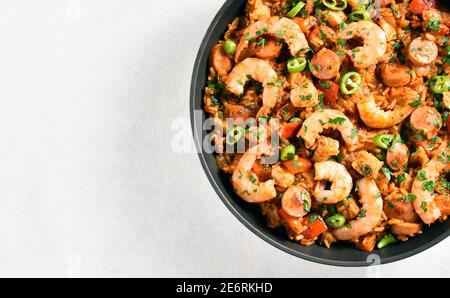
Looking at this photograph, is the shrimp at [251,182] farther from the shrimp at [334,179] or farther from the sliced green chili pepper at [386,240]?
the sliced green chili pepper at [386,240]

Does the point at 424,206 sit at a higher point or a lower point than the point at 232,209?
lower

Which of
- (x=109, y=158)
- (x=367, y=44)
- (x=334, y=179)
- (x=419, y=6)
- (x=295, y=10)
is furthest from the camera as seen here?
(x=109, y=158)

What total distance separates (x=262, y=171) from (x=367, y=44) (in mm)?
1300

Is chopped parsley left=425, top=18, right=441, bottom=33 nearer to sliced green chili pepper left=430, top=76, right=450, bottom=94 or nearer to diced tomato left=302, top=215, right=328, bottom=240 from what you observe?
sliced green chili pepper left=430, top=76, right=450, bottom=94

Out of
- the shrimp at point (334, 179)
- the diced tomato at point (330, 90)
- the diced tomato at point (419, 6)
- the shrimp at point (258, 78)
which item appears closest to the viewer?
the shrimp at point (334, 179)

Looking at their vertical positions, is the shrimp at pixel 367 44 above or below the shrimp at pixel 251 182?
above

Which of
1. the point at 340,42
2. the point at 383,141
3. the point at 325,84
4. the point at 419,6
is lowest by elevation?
the point at 383,141

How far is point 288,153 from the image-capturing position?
4305mm

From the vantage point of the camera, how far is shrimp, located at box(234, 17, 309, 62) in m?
4.27

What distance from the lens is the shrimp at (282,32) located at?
14.0 feet

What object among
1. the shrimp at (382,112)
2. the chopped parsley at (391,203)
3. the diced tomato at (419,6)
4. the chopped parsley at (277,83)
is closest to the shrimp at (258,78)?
the chopped parsley at (277,83)

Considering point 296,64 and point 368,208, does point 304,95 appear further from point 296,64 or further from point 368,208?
point 368,208

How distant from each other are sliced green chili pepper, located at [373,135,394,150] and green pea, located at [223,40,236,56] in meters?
1.34

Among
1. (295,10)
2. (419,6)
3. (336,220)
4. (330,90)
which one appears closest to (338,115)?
(330,90)
